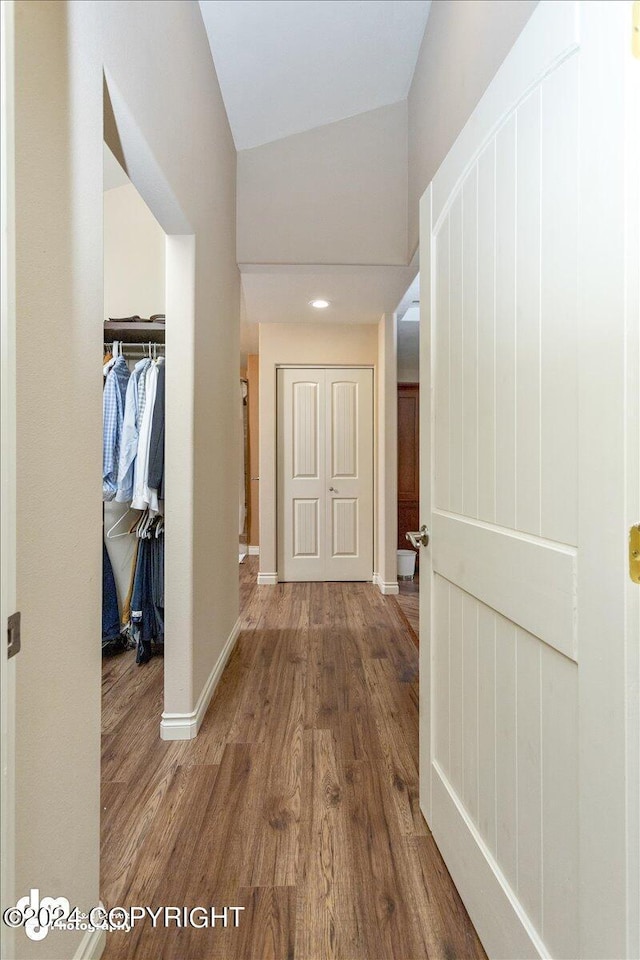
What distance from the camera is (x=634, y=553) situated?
668 millimetres

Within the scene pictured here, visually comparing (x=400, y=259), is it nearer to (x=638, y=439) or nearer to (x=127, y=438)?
(x=127, y=438)

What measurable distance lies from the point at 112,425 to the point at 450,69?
2.12 metres

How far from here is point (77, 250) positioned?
3.26 ft

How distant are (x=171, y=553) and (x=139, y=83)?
1.53 m

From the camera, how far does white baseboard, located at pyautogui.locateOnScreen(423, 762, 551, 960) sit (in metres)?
0.94

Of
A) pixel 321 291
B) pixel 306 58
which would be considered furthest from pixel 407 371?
pixel 306 58

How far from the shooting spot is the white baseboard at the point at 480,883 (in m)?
0.94

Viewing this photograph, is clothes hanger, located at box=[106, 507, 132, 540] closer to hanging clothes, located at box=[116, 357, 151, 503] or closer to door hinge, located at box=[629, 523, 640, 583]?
hanging clothes, located at box=[116, 357, 151, 503]

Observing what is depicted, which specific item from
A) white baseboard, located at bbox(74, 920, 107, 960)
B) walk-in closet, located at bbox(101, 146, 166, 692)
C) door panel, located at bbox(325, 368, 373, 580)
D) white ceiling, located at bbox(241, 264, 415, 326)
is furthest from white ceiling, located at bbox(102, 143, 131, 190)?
white baseboard, located at bbox(74, 920, 107, 960)

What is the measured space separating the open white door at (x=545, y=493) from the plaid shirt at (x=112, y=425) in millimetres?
1766

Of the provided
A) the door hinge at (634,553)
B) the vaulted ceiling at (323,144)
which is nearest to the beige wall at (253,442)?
the vaulted ceiling at (323,144)

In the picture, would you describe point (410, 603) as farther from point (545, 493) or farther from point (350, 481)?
point (545, 493)

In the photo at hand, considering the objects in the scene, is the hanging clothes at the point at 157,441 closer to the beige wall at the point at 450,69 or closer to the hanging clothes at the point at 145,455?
the hanging clothes at the point at 145,455

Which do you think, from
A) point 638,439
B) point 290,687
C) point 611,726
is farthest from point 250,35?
point 290,687
